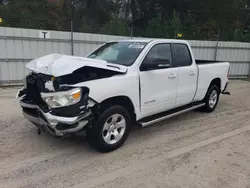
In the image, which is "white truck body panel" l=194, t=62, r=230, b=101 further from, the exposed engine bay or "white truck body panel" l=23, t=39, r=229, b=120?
the exposed engine bay

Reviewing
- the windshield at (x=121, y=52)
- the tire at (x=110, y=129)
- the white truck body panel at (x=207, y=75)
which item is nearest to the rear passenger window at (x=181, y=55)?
the white truck body panel at (x=207, y=75)

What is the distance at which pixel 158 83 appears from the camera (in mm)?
4559

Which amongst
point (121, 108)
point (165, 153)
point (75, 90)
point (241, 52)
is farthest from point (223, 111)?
point (241, 52)

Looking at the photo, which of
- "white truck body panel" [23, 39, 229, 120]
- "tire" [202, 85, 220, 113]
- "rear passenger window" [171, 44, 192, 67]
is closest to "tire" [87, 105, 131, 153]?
"white truck body panel" [23, 39, 229, 120]

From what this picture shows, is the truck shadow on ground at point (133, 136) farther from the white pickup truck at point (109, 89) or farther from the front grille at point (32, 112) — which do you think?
the front grille at point (32, 112)

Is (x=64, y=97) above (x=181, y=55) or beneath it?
beneath

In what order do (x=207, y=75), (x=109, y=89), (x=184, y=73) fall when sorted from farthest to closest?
(x=207, y=75) → (x=184, y=73) → (x=109, y=89)

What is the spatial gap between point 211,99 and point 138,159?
140 inches

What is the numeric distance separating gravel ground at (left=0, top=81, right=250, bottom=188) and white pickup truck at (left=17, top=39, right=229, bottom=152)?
354 mm

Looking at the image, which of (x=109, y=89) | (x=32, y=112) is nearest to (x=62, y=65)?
(x=109, y=89)

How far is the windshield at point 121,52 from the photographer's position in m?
4.45

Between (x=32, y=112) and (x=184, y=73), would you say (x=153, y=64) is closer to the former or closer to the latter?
(x=184, y=73)

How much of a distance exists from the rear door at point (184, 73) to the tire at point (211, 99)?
878mm

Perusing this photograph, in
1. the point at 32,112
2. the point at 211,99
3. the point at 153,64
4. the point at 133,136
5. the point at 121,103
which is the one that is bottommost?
the point at 133,136
